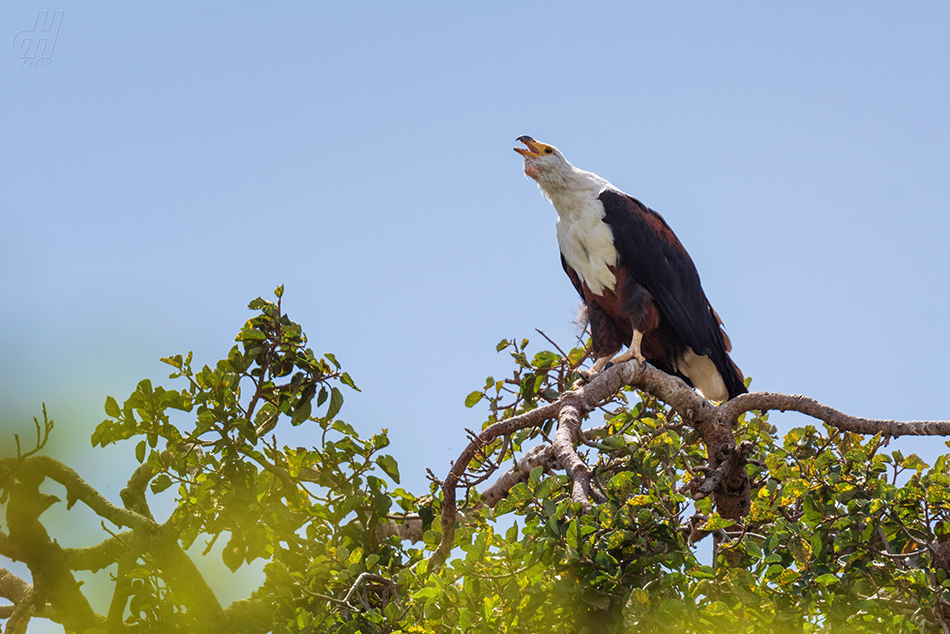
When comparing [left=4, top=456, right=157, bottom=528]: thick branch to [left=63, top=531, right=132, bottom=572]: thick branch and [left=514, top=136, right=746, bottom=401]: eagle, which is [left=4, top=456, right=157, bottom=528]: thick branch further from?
[left=514, top=136, right=746, bottom=401]: eagle

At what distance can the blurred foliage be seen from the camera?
2.00 metres

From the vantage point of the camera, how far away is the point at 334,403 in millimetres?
3227

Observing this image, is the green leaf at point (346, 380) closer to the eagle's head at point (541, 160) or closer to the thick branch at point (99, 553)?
the thick branch at point (99, 553)

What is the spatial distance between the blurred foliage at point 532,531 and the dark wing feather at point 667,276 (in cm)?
114

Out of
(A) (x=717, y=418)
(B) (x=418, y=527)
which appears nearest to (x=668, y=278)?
(A) (x=717, y=418)

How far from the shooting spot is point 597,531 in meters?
2.08

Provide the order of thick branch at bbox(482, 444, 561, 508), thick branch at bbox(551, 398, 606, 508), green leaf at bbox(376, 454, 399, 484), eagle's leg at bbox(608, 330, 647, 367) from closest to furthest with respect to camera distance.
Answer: thick branch at bbox(551, 398, 606, 508) < green leaf at bbox(376, 454, 399, 484) < thick branch at bbox(482, 444, 561, 508) < eagle's leg at bbox(608, 330, 647, 367)

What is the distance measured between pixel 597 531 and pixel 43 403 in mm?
2342

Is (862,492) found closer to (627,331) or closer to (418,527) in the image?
(418,527)

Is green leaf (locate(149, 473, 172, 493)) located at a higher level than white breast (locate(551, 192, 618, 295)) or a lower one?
lower

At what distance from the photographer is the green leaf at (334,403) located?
3219 millimetres

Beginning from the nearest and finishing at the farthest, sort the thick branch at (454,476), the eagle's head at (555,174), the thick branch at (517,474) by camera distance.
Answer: the thick branch at (454,476) < the thick branch at (517,474) < the eagle's head at (555,174)

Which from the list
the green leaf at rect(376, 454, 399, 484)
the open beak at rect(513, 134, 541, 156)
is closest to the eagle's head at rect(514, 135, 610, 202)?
the open beak at rect(513, 134, 541, 156)

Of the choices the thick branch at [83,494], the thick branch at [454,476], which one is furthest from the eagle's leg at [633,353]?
the thick branch at [83,494]
